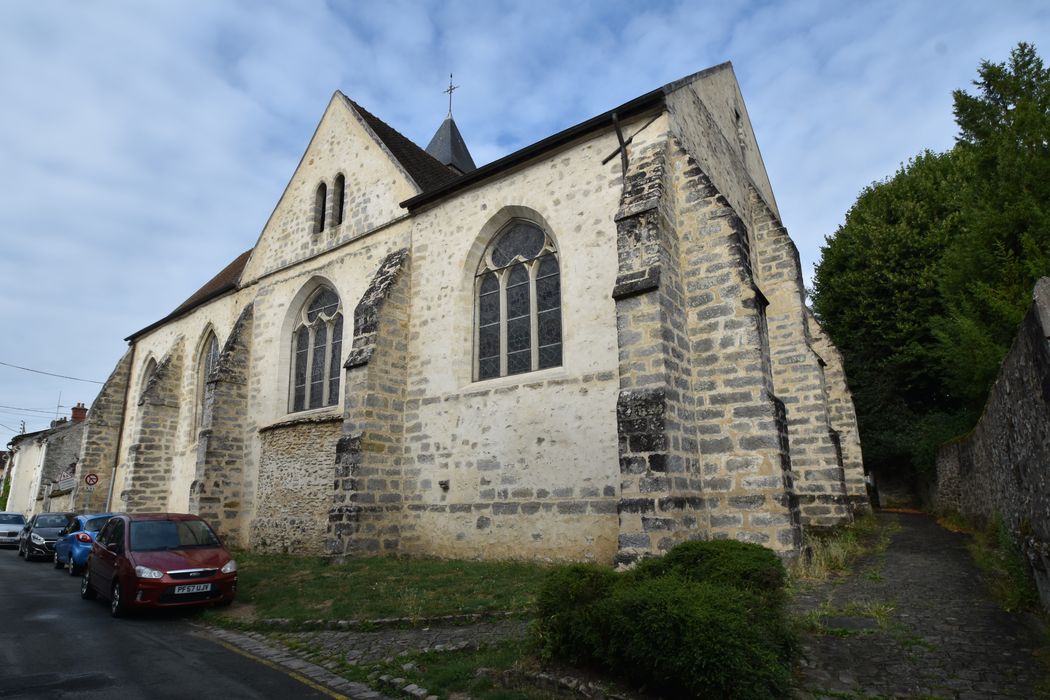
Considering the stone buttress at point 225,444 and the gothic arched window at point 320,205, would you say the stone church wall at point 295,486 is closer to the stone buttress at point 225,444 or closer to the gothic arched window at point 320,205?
the stone buttress at point 225,444

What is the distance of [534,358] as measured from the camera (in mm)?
10305

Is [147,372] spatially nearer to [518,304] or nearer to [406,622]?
[518,304]

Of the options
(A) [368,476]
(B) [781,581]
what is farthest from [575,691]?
(A) [368,476]

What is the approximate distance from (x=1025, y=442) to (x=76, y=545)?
16.0 meters

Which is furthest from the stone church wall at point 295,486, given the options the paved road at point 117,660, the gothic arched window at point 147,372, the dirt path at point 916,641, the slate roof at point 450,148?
the slate roof at point 450,148

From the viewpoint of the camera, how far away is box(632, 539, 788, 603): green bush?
180 inches

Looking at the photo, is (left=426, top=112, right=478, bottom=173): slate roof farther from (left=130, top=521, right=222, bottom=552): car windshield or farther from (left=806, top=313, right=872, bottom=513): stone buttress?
(left=130, top=521, right=222, bottom=552): car windshield

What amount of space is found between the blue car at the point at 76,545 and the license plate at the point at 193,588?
629 centimetres

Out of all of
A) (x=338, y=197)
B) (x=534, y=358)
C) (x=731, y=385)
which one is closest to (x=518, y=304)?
(x=534, y=358)

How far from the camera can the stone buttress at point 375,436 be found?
34.0 ft

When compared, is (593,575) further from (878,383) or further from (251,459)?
(878,383)

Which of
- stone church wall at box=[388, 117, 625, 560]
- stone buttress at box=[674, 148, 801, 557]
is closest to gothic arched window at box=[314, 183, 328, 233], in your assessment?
stone church wall at box=[388, 117, 625, 560]

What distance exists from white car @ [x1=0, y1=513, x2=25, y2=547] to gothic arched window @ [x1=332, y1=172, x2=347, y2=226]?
53.5 ft

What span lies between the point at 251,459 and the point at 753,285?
11847 millimetres
